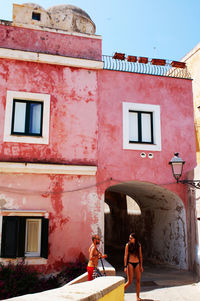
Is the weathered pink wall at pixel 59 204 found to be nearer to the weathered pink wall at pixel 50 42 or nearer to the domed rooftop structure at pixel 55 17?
the weathered pink wall at pixel 50 42

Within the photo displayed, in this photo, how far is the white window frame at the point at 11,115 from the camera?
10195mm

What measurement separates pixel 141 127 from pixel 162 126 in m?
0.84

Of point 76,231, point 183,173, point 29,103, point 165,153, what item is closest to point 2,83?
point 29,103

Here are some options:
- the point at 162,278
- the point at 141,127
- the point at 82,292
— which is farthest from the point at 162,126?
the point at 82,292

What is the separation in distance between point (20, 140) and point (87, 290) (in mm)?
7037

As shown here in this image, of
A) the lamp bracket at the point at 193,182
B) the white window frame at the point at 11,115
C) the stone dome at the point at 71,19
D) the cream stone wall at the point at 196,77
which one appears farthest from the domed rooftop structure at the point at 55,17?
the cream stone wall at the point at 196,77

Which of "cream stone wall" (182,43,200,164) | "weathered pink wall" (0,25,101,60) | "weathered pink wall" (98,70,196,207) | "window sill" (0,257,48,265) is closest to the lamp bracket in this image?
"weathered pink wall" (98,70,196,207)

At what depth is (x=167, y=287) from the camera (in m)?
9.12

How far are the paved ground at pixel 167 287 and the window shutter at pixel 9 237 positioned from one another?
11.8 ft

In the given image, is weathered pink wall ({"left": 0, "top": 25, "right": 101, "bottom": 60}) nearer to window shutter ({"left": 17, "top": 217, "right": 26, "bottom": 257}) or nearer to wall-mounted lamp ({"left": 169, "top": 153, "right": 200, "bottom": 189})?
wall-mounted lamp ({"left": 169, "top": 153, "right": 200, "bottom": 189})

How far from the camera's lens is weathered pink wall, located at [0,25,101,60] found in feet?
36.2

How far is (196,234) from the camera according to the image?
34.6 feet

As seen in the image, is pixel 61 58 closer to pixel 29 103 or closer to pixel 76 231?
pixel 29 103

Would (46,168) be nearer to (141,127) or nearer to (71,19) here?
(141,127)
